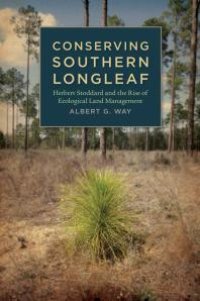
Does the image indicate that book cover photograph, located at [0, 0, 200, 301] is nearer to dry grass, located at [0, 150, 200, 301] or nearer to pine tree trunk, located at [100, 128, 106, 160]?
dry grass, located at [0, 150, 200, 301]

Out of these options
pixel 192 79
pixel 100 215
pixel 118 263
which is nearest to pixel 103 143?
pixel 192 79

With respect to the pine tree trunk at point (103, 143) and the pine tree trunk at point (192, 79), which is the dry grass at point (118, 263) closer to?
the pine tree trunk at point (192, 79)

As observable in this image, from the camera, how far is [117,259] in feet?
23.5

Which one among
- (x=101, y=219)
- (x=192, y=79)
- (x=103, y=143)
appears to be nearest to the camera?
(x=101, y=219)

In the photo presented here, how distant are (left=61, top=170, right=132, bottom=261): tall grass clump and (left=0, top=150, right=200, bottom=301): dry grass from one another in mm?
176

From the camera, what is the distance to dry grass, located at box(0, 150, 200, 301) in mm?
6645

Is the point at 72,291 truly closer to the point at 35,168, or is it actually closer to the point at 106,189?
the point at 106,189

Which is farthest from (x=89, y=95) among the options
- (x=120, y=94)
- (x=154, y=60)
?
(x=154, y=60)

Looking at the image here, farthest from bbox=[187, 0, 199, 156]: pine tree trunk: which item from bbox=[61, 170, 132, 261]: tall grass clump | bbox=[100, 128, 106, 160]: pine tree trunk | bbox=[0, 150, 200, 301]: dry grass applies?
bbox=[61, 170, 132, 261]: tall grass clump

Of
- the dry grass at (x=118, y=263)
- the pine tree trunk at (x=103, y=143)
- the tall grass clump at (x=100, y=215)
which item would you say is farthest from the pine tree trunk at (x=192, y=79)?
the tall grass clump at (x=100, y=215)

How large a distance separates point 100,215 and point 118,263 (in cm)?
69

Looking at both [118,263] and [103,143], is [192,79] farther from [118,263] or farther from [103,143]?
[118,263]

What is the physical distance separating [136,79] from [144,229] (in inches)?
83.1

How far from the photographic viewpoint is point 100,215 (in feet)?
23.0
